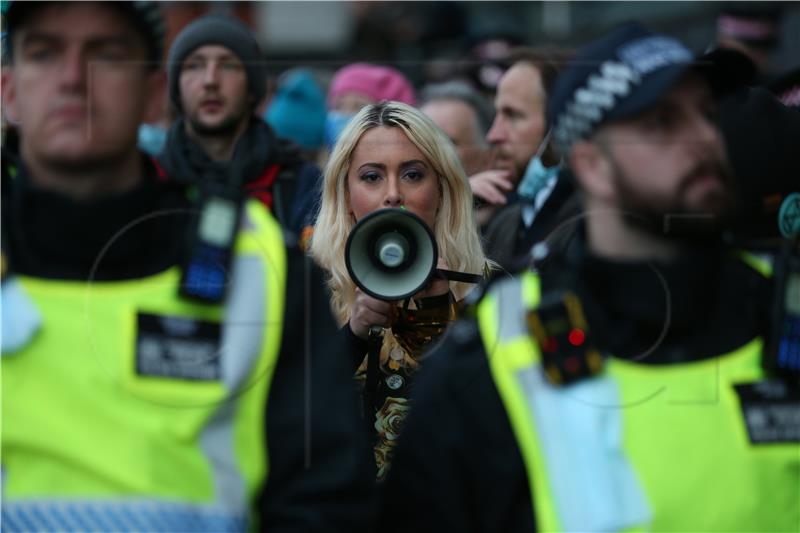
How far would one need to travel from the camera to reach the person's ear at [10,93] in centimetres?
247

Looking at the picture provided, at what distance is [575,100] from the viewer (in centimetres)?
242

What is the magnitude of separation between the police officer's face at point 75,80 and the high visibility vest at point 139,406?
0.84 ft

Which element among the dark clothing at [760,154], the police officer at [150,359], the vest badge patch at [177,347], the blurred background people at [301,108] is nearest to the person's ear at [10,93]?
the police officer at [150,359]

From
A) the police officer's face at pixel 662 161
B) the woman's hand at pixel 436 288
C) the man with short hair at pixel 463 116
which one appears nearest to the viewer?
the police officer's face at pixel 662 161

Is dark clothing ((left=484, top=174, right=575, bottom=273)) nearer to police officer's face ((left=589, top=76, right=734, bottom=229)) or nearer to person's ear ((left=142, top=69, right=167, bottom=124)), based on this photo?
police officer's face ((left=589, top=76, right=734, bottom=229))

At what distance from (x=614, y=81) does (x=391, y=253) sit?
57 cm

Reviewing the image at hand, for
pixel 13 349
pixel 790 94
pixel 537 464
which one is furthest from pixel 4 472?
pixel 790 94

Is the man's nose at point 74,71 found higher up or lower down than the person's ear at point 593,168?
higher up

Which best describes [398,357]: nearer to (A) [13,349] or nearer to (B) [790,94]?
(A) [13,349]

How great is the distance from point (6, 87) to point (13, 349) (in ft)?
1.62

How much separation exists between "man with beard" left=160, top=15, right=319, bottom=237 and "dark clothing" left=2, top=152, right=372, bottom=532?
287 mm

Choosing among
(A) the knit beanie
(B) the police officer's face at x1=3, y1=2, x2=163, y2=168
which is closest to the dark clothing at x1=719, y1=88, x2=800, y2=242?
(B) the police officer's face at x1=3, y1=2, x2=163, y2=168

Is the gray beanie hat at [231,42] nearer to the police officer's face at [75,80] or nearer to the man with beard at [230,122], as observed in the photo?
the man with beard at [230,122]

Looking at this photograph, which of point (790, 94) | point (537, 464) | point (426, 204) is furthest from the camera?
point (790, 94)
